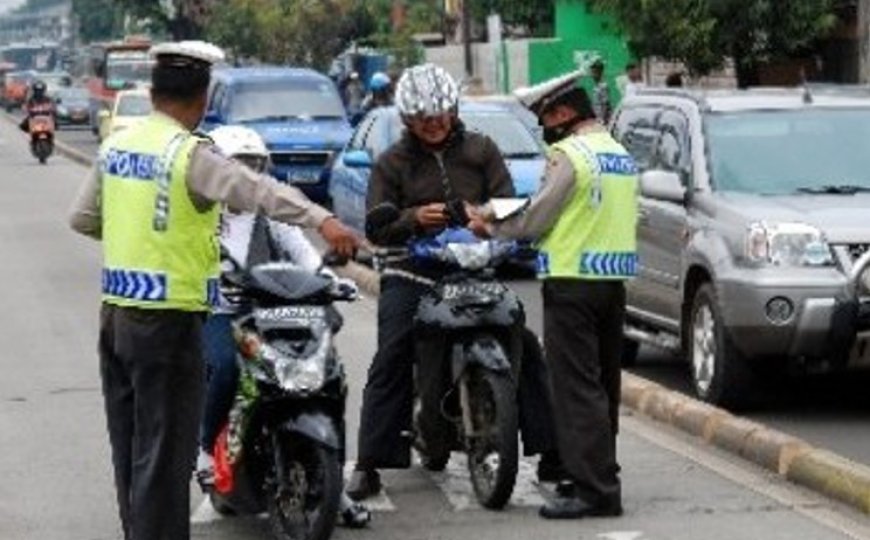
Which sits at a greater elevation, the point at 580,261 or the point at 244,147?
the point at 244,147

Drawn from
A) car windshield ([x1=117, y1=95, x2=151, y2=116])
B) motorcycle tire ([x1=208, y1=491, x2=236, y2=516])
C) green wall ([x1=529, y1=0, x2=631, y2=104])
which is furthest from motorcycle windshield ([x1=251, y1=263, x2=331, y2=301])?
green wall ([x1=529, y1=0, x2=631, y2=104])

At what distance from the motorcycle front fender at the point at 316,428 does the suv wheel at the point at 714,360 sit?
3.94 m

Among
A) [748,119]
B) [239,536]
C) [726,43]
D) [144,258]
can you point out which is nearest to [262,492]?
[239,536]

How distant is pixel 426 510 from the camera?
31.0ft

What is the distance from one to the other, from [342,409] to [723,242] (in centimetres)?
395

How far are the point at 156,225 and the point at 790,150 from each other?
611 cm

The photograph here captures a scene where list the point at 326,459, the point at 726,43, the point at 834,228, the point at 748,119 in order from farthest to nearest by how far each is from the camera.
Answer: the point at 726,43
the point at 748,119
the point at 834,228
the point at 326,459

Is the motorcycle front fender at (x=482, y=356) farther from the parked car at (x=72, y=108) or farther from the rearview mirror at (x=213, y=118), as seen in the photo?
the parked car at (x=72, y=108)

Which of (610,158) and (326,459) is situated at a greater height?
(610,158)

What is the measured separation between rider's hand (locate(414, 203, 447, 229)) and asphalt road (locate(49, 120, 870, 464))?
2.46 m

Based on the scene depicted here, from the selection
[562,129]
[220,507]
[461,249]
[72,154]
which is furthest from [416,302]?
[72,154]

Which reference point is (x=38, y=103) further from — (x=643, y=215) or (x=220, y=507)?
(x=220, y=507)

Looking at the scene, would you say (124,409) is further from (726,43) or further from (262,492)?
(726,43)

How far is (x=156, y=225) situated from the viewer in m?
7.37
